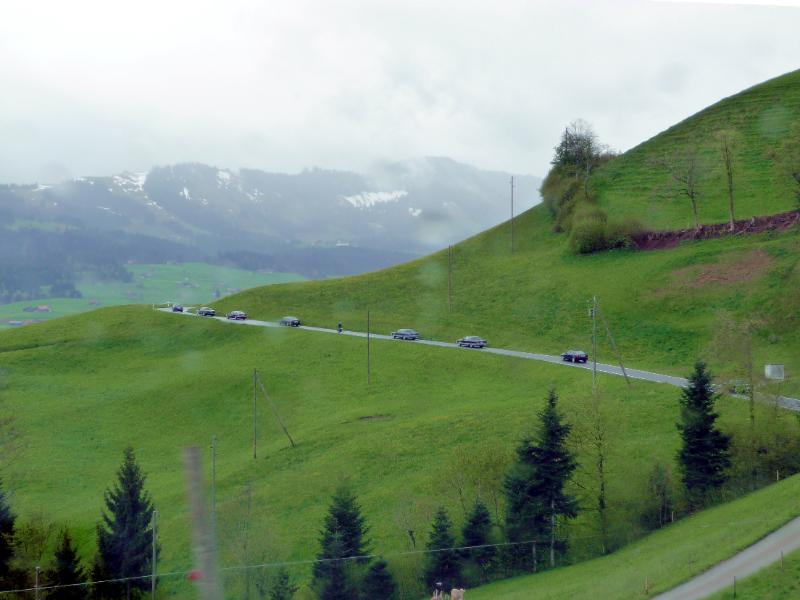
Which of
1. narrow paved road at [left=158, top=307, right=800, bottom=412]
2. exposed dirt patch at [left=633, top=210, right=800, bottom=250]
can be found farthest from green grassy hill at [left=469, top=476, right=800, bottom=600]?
exposed dirt patch at [left=633, top=210, right=800, bottom=250]

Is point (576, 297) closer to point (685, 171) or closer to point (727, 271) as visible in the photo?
point (727, 271)

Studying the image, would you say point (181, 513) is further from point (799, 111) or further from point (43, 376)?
point (799, 111)

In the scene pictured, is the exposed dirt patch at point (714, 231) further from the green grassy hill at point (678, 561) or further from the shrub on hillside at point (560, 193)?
the green grassy hill at point (678, 561)

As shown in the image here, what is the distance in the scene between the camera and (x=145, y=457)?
7519 cm

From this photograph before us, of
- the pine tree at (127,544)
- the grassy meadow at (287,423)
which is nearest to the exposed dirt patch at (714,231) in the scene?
the grassy meadow at (287,423)

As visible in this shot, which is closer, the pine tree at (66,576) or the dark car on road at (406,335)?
the pine tree at (66,576)

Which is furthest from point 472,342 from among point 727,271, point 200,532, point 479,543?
point 200,532

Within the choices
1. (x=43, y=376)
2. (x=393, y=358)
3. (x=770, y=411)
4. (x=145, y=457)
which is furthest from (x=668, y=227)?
(x=43, y=376)

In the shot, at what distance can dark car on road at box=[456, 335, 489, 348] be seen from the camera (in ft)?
295

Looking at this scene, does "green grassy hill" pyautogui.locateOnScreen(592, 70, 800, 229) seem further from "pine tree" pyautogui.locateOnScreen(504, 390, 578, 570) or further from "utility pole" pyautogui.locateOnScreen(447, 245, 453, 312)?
"pine tree" pyautogui.locateOnScreen(504, 390, 578, 570)

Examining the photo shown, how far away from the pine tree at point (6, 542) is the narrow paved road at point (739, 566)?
3069 cm

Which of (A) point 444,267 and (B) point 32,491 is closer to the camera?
(B) point 32,491

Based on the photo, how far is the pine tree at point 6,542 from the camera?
40812mm

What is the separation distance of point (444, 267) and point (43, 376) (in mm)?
54343
